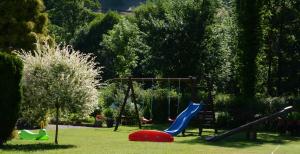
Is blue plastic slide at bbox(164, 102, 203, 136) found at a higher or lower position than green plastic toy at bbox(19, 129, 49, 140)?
higher

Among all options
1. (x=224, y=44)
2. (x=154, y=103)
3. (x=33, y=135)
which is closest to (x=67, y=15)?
(x=224, y=44)

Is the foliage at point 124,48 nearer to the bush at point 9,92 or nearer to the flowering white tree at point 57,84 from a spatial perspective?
the flowering white tree at point 57,84

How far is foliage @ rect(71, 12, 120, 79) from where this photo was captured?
234 ft

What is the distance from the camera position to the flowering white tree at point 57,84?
18.8 metres

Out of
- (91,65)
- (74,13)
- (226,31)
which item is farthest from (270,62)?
(74,13)

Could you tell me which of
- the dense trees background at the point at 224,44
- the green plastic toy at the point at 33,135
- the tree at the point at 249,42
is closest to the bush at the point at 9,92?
the green plastic toy at the point at 33,135

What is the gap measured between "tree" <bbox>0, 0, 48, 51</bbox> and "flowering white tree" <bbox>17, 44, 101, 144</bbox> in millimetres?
11759

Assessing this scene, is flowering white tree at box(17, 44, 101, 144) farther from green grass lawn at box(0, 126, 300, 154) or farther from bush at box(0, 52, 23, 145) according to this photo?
green grass lawn at box(0, 126, 300, 154)

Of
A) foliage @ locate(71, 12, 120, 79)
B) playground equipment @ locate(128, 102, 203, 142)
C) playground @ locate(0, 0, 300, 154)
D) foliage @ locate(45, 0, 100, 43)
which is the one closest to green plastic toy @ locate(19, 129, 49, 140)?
playground @ locate(0, 0, 300, 154)

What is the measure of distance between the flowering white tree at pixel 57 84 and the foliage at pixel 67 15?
47.4m

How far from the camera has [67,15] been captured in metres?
70.7

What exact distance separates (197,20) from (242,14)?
496 cm

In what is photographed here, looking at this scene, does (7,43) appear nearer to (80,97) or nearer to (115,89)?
(115,89)

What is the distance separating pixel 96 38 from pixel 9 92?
58.8m
